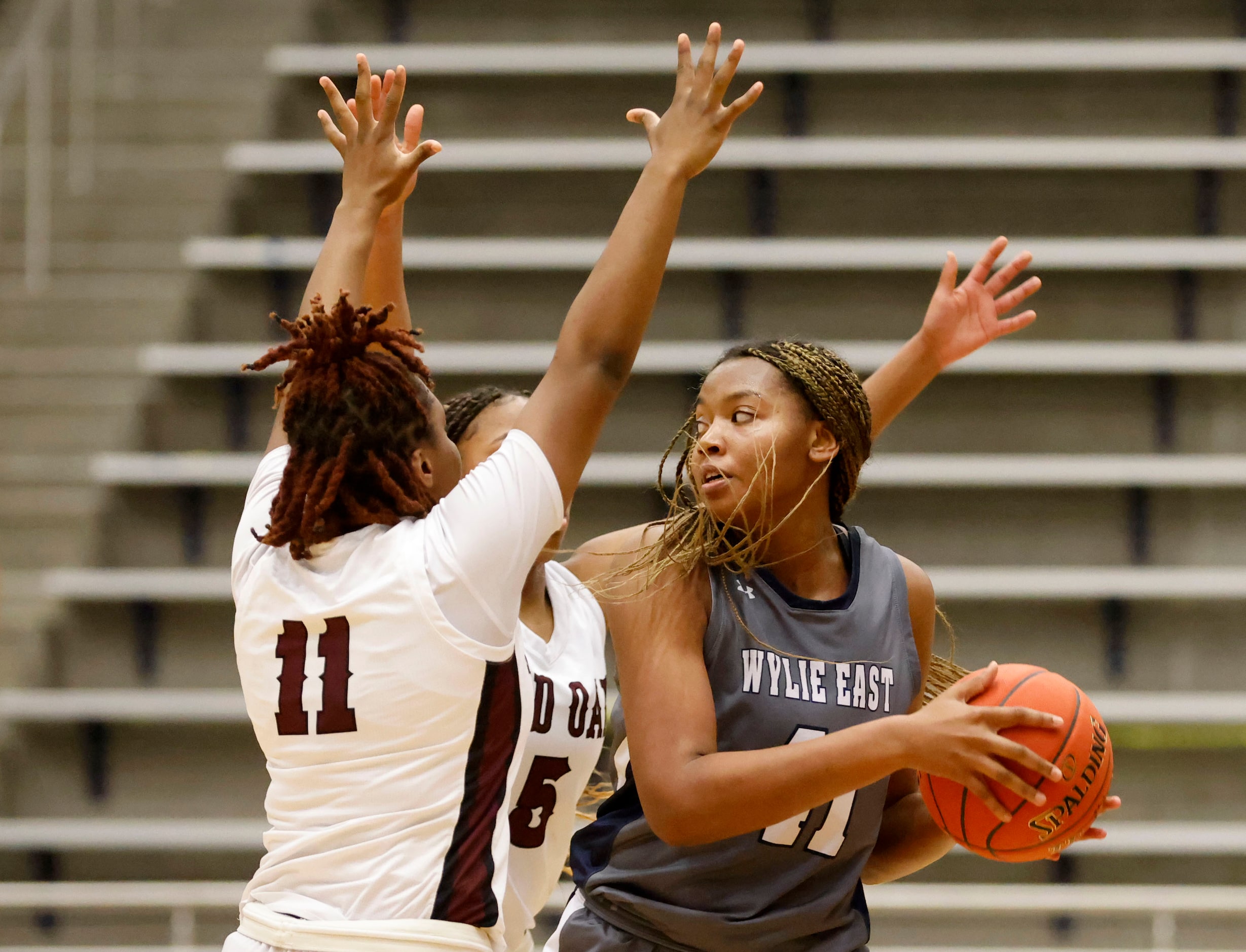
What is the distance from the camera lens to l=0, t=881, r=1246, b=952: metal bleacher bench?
421 cm

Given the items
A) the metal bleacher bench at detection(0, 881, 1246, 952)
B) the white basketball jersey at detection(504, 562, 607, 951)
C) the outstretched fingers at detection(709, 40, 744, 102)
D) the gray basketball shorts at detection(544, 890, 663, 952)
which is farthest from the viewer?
the metal bleacher bench at detection(0, 881, 1246, 952)

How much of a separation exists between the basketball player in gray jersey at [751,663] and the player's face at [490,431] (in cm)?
39

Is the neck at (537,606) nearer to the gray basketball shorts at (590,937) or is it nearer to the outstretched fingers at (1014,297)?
the gray basketball shorts at (590,937)

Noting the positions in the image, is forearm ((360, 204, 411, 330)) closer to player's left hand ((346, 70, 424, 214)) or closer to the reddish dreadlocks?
player's left hand ((346, 70, 424, 214))

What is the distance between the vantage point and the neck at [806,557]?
199 cm

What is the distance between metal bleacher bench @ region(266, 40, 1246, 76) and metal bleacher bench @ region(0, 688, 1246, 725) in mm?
2402

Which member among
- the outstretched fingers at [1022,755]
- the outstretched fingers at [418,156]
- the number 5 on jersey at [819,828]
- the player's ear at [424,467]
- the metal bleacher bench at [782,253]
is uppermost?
the metal bleacher bench at [782,253]

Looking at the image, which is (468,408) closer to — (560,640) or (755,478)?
(560,640)

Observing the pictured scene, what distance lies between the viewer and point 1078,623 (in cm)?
487

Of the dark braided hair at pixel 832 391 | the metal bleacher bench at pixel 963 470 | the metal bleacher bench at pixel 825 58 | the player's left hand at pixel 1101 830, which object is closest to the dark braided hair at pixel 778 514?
the dark braided hair at pixel 832 391

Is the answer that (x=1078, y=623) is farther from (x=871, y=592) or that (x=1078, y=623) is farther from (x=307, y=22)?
(x=307, y=22)

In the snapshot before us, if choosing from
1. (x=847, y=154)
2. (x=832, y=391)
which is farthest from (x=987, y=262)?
(x=847, y=154)

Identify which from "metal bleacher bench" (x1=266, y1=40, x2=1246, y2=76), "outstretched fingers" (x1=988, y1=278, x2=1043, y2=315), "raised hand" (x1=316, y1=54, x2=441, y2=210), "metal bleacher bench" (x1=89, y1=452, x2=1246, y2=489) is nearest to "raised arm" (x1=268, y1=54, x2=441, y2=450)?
"raised hand" (x1=316, y1=54, x2=441, y2=210)

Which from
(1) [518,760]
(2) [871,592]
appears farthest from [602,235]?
(1) [518,760]
